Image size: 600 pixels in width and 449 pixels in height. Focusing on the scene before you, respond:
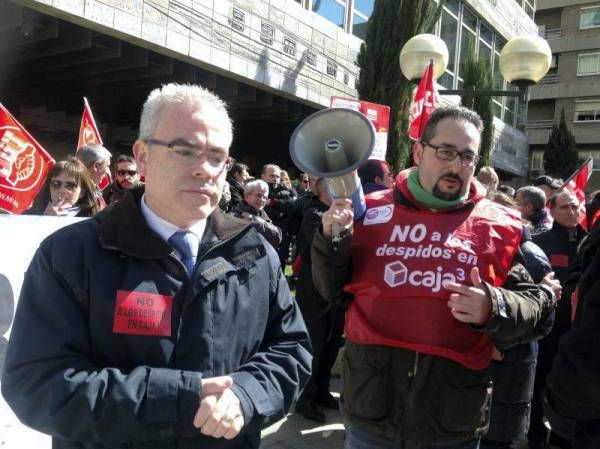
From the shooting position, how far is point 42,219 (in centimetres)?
299

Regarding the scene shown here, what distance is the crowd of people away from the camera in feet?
4.43

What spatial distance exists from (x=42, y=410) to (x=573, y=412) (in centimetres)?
142

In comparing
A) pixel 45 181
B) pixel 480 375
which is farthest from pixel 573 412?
pixel 45 181

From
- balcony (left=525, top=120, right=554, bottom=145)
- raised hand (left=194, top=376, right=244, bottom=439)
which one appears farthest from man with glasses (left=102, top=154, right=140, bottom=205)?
balcony (left=525, top=120, right=554, bottom=145)

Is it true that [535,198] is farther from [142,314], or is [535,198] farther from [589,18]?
[589,18]

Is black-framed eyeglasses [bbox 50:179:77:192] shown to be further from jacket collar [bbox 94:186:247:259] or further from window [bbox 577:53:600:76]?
window [bbox 577:53:600:76]

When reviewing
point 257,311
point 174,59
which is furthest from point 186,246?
point 174,59

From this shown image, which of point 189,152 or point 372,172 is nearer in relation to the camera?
point 189,152

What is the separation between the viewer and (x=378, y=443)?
82.0 inches

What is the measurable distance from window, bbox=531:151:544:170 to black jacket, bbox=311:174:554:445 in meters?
37.3

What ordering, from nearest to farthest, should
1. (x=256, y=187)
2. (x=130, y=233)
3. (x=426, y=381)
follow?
(x=130, y=233), (x=426, y=381), (x=256, y=187)

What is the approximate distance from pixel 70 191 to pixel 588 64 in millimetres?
38703

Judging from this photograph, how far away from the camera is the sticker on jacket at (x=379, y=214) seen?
7.19 feet

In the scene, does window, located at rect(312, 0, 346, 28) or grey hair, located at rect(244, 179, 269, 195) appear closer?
grey hair, located at rect(244, 179, 269, 195)
